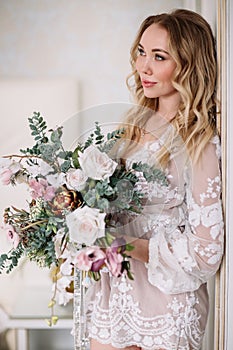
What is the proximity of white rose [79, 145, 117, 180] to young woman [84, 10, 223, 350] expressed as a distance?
4.9 inches

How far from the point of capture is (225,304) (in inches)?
69.1

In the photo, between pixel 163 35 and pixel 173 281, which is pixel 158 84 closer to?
pixel 163 35

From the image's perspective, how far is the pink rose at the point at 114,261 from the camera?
161 cm

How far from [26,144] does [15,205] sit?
20 cm

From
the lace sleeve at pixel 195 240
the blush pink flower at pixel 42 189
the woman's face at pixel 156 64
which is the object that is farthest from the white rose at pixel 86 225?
the woman's face at pixel 156 64

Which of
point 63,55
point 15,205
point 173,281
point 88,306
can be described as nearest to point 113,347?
point 88,306

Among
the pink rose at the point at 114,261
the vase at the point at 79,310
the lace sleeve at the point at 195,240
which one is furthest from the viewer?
the vase at the point at 79,310

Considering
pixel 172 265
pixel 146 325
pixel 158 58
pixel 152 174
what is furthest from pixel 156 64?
pixel 146 325

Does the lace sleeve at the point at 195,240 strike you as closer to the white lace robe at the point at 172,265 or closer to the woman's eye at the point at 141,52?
the white lace robe at the point at 172,265

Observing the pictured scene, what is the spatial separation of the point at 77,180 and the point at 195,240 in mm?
359

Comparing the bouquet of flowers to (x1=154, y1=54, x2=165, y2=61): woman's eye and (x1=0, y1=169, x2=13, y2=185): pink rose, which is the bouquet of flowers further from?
(x1=154, y1=54, x2=165, y2=61): woman's eye

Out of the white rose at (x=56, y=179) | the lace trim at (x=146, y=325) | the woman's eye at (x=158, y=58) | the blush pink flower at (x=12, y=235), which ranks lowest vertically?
the lace trim at (x=146, y=325)

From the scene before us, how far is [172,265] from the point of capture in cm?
176

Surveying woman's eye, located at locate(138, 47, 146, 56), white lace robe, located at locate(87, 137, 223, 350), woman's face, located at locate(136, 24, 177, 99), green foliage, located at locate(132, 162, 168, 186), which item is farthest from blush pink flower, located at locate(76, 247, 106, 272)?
woman's eye, located at locate(138, 47, 146, 56)
